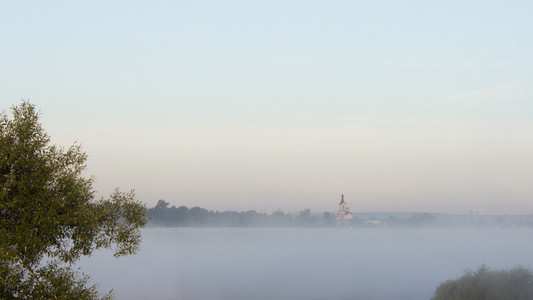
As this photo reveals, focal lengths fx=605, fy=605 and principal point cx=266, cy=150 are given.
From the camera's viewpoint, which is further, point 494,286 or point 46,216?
point 494,286

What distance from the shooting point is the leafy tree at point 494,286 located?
44.4 meters

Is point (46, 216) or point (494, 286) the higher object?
point (46, 216)

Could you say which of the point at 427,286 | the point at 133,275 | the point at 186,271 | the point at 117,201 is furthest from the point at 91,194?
the point at 186,271

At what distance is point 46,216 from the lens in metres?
20.1

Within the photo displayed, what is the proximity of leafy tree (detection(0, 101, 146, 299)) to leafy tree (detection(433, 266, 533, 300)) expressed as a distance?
30.7m

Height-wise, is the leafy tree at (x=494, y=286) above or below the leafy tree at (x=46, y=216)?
below

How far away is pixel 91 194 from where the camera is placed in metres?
22.0

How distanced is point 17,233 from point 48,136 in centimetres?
372

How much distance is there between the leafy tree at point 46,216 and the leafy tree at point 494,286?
30.7m

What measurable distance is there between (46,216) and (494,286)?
36.3m

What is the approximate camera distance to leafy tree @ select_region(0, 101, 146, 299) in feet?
65.3

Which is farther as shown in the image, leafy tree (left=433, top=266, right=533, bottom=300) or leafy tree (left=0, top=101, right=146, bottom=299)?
leafy tree (left=433, top=266, right=533, bottom=300)

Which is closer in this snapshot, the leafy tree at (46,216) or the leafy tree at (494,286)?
the leafy tree at (46,216)

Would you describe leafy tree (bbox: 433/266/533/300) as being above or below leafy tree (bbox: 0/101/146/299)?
below
